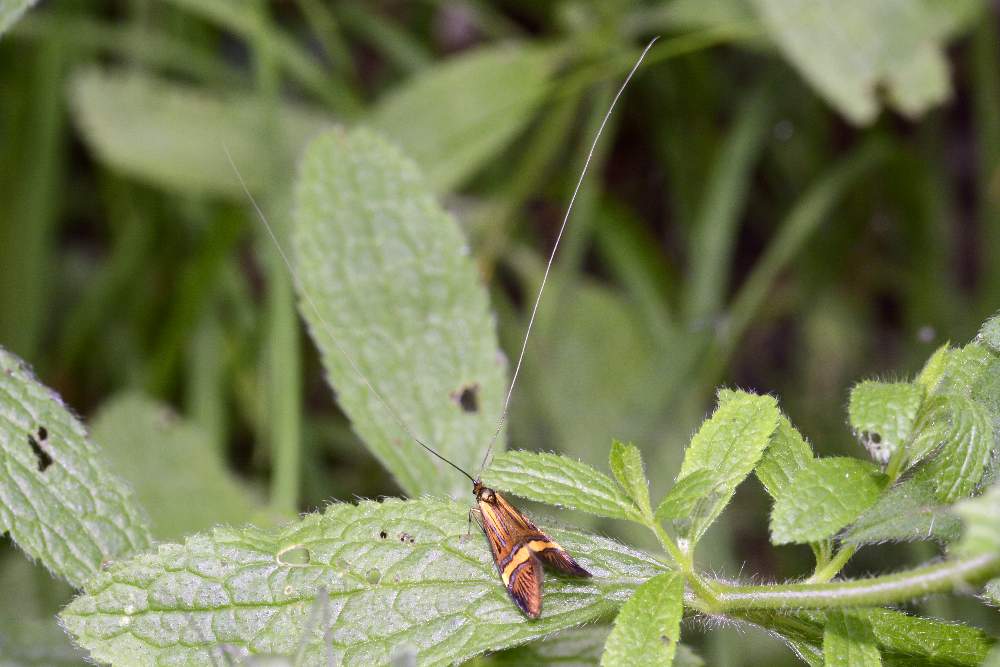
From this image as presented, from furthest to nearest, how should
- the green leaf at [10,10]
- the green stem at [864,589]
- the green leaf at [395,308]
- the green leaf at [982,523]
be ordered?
the green leaf at [395,308] → the green leaf at [10,10] → the green stem at [864,589] → the green leaf at [982,523]

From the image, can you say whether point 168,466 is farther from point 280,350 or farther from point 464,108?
point 464,108

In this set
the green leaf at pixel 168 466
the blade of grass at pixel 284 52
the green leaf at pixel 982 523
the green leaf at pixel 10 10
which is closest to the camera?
the green leaf at pixel 982 523

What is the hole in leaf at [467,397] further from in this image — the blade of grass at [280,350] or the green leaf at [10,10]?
the green leaf at [10,10]

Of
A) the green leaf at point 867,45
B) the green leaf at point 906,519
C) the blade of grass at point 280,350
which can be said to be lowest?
the green leaf at point 906,519

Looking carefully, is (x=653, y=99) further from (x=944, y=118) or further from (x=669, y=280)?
(x=944, y=118)

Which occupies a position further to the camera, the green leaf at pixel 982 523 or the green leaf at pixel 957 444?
the green leaf at pixel 957 444

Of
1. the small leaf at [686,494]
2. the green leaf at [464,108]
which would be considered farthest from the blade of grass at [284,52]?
the small leaf at [686,494]

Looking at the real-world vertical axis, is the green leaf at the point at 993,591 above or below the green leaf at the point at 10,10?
below

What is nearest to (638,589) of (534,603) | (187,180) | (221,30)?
(534,603)
